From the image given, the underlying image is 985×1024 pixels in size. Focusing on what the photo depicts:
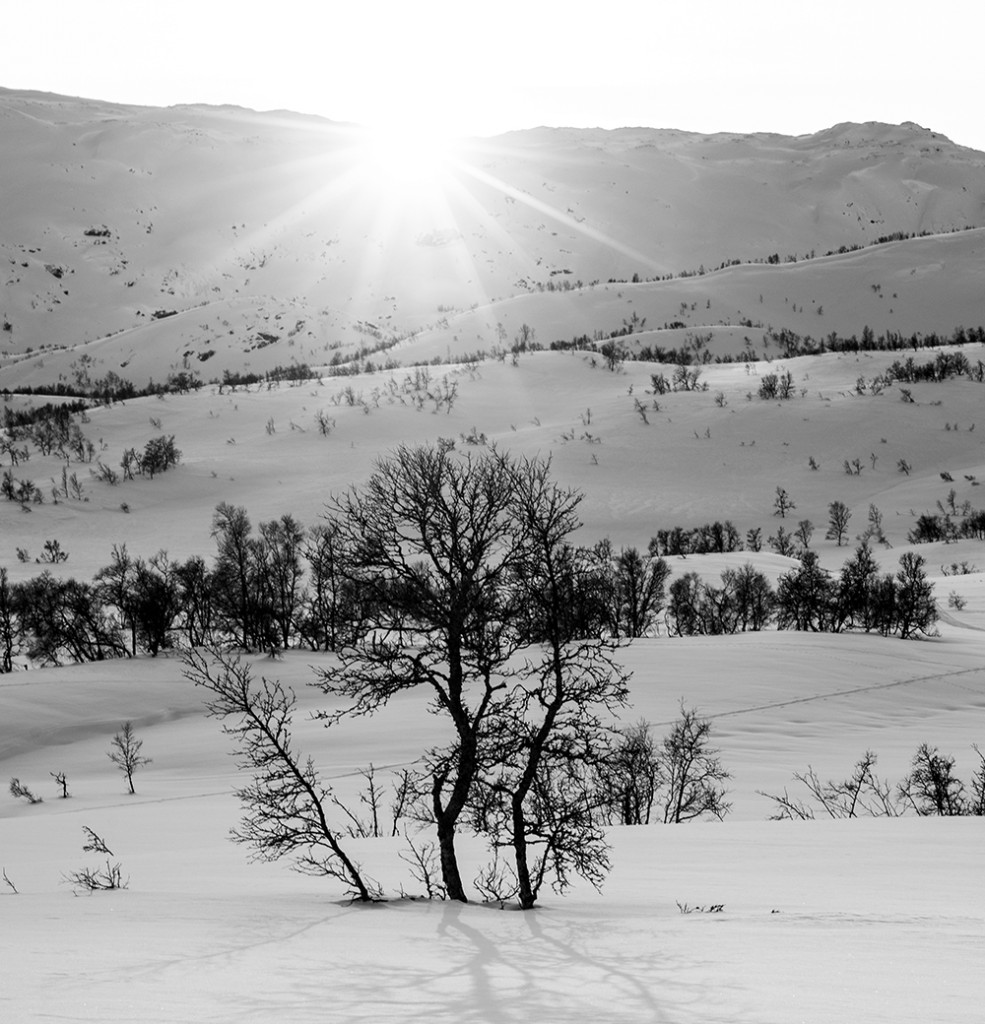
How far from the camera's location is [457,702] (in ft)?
35.9

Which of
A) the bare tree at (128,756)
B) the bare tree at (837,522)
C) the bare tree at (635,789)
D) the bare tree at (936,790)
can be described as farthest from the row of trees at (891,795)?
the bare tree at (837,522)

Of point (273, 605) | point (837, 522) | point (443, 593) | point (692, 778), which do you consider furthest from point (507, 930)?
point (837, 522)

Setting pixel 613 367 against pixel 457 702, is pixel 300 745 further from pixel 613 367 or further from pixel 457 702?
pixel 613 367

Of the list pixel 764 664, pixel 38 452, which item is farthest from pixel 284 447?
pixel 764 664

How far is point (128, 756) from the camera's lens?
88.5 ft

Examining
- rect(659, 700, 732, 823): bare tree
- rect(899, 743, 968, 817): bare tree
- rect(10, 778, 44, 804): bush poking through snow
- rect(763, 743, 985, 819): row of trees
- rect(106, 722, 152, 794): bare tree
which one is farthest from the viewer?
rect(106, 722, 152, 794): bare tree

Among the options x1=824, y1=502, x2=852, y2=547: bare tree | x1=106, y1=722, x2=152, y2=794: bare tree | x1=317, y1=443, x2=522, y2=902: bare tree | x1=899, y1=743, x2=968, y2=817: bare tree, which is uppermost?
x1=317, y1=443, x2=522, y2=902: bare tree

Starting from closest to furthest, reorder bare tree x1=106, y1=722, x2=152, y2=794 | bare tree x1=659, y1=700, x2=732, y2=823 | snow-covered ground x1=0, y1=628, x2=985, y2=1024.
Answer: snow-covered ground x1=0, y1=628, x2=985, y2=1024 → bare tree x1=659, y1=700, x2=732, y2=823 → bare tree x1=106, y1=722, x2=152, y2=794

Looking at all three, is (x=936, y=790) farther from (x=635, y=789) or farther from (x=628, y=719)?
(x=628, y=719)

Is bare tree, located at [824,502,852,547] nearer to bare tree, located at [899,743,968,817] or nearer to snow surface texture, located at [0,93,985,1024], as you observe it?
snow surface texture, located at [0,93,985,1024]

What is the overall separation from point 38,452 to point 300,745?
54194 mm

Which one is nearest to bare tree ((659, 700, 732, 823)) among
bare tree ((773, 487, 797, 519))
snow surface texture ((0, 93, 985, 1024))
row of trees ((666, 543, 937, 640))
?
snow surface texture ((0, 93, 985, 1024))

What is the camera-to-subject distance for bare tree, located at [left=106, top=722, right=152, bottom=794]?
27.0 metres

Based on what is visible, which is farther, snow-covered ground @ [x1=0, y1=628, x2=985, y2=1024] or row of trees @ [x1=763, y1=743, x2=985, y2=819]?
row of trees @ [x1=763, y1=743, x2=985, y2=819]
